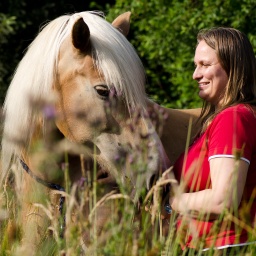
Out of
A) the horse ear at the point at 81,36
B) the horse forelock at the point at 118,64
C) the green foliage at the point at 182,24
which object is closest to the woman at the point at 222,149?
the horse forelock at the point at 118,64

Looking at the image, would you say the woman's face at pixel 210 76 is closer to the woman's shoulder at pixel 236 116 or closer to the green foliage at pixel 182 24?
the woman's shoulder at pixel 236 116

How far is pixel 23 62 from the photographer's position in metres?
3.77

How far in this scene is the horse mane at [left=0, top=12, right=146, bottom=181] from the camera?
3.55 metres

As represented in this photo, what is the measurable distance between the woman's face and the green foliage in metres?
3.56

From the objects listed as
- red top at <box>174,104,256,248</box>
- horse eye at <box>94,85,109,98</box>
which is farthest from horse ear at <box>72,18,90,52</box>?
red top at <box>174,104,256,248</box>

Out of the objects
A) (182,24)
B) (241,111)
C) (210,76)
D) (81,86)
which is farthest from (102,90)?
(182,24)

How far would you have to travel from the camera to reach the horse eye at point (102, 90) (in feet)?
11.6

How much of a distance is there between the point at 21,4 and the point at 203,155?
8.15 meters

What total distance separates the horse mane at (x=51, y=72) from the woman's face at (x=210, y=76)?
390 millimetres

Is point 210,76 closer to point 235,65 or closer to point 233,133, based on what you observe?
point 235,65

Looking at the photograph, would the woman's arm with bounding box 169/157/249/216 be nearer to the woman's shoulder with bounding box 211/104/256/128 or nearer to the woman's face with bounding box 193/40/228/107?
the woman's shoulder with bounding box 211/104/256/128

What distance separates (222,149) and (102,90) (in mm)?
907

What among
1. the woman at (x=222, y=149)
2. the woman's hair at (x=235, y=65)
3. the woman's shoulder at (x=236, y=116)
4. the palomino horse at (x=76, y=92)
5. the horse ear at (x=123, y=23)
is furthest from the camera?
the horse ear at (x=123, y=23)

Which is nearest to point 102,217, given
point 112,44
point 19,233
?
point 112,44
